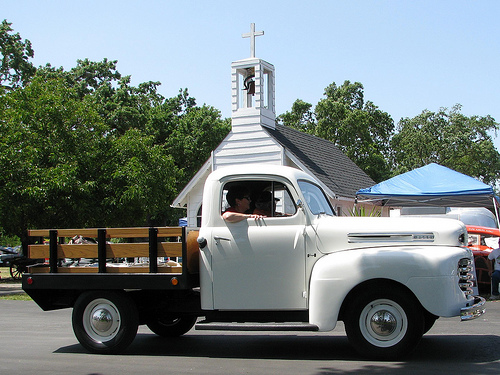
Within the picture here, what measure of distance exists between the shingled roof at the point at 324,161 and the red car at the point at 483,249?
7.46m

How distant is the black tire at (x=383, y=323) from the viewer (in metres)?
6.63

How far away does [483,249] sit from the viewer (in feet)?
47.9

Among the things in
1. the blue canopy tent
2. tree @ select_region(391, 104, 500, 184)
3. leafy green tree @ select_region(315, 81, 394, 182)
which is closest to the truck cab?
the blue canopy tent

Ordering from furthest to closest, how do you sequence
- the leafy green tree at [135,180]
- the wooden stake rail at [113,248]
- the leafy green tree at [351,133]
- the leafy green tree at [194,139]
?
the leafy green tree at [351,133], the leafy green tree at [194,139], the leafy green tree at [135,180], the wooden stake rail at [113,248]

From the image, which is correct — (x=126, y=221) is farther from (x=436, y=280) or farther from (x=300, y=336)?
(x=436, y=280)

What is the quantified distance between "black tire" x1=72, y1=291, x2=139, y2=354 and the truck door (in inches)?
47.2

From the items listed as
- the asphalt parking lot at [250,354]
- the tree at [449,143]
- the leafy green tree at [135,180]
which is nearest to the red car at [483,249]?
the asphalt parking lot at [250,354]

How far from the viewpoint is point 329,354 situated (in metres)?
7.40

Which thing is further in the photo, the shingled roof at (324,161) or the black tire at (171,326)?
the shingled roof at (324,161)

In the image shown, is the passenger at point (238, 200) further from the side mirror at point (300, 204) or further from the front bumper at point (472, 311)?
the front bumper at point (472, 311)

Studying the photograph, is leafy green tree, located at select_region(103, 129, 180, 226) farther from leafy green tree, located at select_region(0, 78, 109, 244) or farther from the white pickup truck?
the white pickup truck

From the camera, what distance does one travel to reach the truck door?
278 inches

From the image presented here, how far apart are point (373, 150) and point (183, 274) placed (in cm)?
3793

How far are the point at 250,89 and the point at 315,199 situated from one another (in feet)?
48.9
